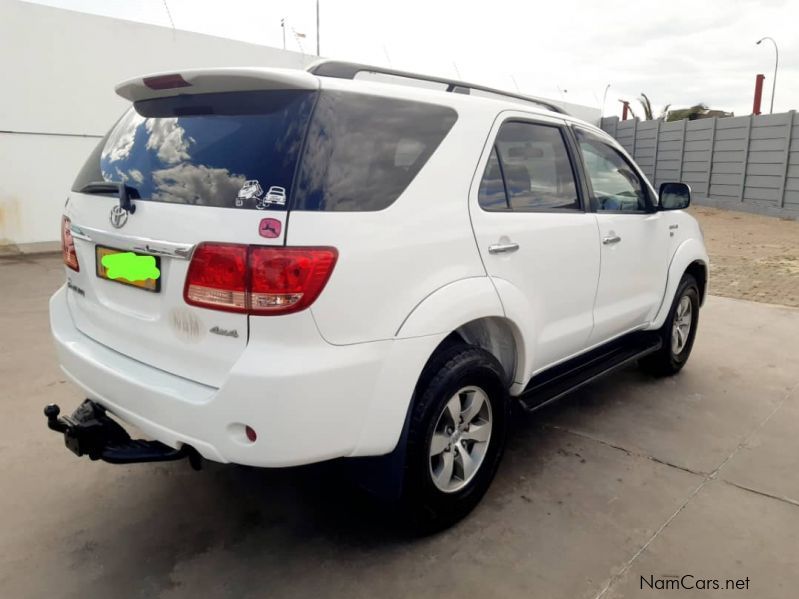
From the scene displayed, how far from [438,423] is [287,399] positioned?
812mm

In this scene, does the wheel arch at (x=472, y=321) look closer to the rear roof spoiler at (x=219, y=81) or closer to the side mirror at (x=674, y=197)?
the rear roof spoiler at (x=219, y=81)

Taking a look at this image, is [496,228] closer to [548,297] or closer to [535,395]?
[548,297]

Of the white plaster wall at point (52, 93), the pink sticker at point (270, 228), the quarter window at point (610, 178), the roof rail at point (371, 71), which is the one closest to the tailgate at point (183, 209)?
the pink sticker at point (270, 228)

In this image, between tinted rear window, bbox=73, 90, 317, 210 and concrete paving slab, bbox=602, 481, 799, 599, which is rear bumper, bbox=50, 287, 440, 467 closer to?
tinted rear window, bbox=73, 90, 317, 210

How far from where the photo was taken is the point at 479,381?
104 inches

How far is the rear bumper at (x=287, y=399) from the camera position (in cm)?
197

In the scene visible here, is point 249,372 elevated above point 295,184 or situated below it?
below

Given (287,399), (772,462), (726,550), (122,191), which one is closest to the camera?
(287,399)

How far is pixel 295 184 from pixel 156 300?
70 centimetres

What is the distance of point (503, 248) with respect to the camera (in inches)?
106

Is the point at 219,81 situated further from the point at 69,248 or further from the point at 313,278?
the point at 69,248

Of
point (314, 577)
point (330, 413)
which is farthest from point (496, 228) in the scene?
point (314, 577)

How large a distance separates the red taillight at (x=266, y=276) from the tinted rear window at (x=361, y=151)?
170mm

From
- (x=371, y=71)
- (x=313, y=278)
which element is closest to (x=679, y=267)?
(x=371, y=71)
